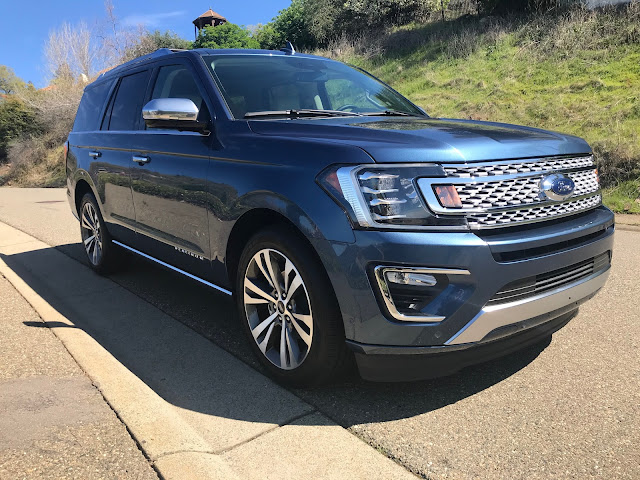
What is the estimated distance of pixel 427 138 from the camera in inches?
101

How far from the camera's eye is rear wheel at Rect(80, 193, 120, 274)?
5254 mm

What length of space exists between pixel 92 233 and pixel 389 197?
13.7 feet

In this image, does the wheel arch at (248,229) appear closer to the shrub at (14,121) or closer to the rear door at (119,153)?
the rear door at (119,153)

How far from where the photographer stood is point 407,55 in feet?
70.9

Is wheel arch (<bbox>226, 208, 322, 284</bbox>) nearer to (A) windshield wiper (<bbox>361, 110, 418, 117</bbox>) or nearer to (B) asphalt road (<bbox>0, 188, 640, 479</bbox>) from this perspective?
(B) asphalt road (<bbox>0, 188, 640, 479</bbox>)

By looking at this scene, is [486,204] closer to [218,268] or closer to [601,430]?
[601,430]

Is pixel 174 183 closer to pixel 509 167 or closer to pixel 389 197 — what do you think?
pixel 389 197

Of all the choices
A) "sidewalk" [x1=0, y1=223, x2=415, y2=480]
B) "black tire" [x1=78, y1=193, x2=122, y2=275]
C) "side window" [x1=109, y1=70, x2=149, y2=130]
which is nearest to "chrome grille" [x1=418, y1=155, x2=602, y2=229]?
"sidewalk" [x1=0, y1=223, x2=415, y2=480]

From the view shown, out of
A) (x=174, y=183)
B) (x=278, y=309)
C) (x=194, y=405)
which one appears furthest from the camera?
(x=174, y=183)

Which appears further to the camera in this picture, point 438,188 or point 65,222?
point 65,222

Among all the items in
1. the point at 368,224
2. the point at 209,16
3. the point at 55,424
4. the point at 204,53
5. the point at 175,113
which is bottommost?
the point at 55,424

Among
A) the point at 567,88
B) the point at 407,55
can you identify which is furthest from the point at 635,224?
the point at 407,55

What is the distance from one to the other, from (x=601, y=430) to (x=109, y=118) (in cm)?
457

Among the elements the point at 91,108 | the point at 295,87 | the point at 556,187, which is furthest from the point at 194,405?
the point at 91,108
